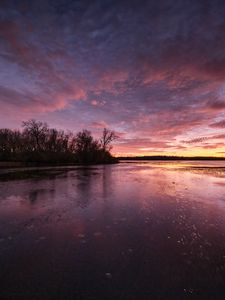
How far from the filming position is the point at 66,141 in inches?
2827

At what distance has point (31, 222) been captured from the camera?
247 inches

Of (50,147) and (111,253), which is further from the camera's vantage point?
(50,147)

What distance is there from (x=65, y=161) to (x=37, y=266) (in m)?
59.2

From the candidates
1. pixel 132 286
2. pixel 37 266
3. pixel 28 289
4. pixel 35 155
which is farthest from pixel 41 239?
pixel 35 155

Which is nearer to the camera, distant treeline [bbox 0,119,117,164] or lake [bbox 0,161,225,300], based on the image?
lake [bbox 0,161,225,300]

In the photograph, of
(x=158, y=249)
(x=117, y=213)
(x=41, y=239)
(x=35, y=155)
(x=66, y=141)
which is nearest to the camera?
(x=158, y=249)

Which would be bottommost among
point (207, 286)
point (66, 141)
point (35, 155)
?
point (207, 286)

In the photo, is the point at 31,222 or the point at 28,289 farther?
the point at 31,222

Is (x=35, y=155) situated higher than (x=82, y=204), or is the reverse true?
(x=35, y=155)

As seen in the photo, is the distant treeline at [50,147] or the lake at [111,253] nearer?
the lake at [111,253]

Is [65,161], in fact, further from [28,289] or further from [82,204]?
[28,289]

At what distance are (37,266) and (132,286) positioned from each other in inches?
73.9

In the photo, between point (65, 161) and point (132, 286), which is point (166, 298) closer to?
point (132, 286)

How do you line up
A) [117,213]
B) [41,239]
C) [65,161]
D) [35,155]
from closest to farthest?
[41,239], [117,213], [35,155], [65,161]
